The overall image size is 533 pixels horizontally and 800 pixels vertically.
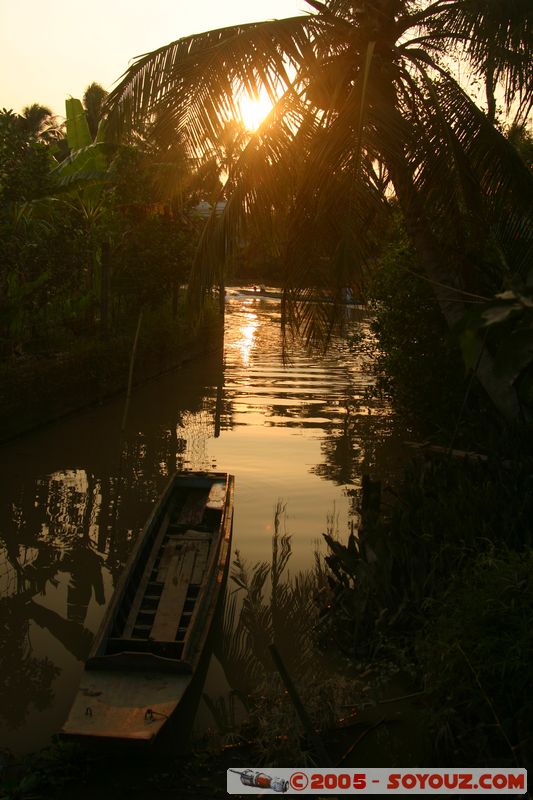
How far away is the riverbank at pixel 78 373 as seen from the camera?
1653 centimetres

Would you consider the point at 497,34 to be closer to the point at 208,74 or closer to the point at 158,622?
the point at 208,74

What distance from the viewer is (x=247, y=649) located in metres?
8.23

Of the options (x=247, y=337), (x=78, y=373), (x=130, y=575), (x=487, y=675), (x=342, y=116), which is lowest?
(x=247, y=337)

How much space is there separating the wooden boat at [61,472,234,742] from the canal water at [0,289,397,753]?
511 millimetres

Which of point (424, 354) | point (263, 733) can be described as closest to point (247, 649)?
point (263, 733)

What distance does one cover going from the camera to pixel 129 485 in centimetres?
1431

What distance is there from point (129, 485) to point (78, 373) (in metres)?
6.16

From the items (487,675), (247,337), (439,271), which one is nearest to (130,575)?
(487,675)

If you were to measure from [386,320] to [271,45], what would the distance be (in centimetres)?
623

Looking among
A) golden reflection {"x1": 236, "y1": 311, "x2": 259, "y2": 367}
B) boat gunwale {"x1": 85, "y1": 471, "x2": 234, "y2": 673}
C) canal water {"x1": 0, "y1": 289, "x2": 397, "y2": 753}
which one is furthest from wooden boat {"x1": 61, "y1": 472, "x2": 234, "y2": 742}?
golden reflection {"x1": 236, "y1": 311, "x2": 259, "y2": 367}

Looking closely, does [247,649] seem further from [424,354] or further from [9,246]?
[9,246]

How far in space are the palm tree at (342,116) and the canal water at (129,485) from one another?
11.2ft

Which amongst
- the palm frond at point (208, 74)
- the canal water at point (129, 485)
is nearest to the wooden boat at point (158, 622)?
the canal water at point (129, 485)

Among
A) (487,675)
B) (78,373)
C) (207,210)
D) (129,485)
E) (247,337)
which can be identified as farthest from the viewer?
(247,337)
